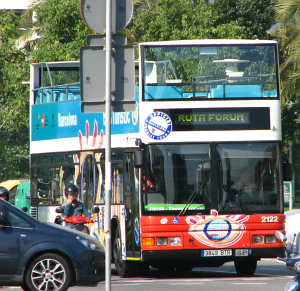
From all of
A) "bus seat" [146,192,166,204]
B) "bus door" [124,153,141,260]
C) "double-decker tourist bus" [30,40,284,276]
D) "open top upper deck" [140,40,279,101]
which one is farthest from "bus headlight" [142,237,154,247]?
"open top upper deck" [140,40,279,101]

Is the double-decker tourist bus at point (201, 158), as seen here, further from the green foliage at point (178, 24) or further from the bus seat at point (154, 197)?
the green foliage at point (178, 24)

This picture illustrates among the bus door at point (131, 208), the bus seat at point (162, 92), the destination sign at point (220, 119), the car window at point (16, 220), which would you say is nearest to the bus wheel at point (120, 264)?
the bus door at point (131, 208)

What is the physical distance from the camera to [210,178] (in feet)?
66.7

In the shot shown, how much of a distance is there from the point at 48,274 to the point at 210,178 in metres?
5.23

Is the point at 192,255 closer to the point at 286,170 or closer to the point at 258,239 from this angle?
the point at 258,239

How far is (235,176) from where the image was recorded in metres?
20.4

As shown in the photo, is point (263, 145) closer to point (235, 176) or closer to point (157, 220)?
point (235, 176)

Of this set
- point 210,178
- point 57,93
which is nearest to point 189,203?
point 210,178

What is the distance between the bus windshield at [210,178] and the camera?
20.1m

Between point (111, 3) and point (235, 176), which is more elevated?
point (111, 3)

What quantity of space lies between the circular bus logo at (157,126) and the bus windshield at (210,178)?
196mm

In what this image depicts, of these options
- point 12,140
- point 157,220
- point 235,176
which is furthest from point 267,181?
point 12,140

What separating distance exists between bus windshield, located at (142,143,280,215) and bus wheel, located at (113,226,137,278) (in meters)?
1.53

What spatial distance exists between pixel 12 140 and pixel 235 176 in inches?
1874
